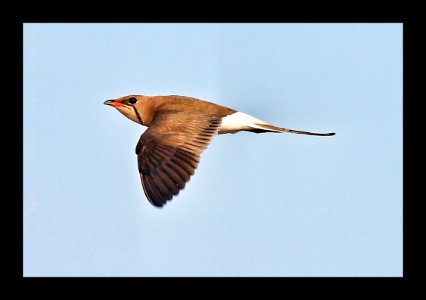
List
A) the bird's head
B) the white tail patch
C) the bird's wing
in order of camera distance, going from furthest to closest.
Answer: the bird's head, the white tail patch, the bird's wing

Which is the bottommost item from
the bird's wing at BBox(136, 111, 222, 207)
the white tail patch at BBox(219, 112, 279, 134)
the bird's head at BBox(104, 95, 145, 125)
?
the bird's wing at BBox(136, 111, 222, 207)

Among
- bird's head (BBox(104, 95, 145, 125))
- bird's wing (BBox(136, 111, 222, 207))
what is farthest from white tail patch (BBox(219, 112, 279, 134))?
bird's head (BBox(104, 95, 145, 125))

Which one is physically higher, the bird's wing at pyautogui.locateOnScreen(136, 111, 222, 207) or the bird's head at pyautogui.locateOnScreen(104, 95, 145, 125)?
the bird's head at pyautogui.locateOnScreen(104, 95, 145, 125)

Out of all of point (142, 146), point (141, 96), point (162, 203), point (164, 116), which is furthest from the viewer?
point (141, 96)

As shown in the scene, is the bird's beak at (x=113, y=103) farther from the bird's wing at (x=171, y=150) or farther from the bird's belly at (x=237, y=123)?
the bird's belly at (x=237, y=123)

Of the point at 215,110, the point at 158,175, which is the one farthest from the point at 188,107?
the point at 158,175

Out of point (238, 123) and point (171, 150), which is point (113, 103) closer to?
point (238, 123)

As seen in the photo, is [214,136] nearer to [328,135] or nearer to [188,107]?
[188,107]

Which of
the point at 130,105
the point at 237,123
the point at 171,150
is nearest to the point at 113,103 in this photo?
the point at 130,105

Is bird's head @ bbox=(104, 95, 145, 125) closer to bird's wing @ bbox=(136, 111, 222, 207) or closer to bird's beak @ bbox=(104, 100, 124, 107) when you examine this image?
bird's beak @ bbox=(104, 100, 124, 107)
